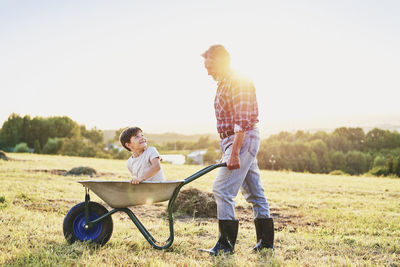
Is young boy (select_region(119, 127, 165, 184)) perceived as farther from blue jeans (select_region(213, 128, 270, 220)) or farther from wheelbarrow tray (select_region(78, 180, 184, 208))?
blue jeans (select_region(213, 128, 270, 220))

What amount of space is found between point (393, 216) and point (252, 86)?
3.89 m

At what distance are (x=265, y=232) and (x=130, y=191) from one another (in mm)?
1213

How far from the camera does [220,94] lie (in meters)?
2.80

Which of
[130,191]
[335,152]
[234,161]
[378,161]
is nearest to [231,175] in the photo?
[234,161]

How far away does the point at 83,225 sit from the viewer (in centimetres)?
296

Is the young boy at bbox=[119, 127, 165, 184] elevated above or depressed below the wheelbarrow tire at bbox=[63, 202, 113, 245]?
above

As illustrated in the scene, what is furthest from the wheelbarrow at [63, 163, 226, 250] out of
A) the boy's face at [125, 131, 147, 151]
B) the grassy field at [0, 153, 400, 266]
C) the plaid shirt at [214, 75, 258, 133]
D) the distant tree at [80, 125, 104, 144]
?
the distant tree at [80, 125, 104, 144]

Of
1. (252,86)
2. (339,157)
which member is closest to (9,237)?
(252,86)

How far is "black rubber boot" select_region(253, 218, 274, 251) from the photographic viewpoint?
300 centimetres

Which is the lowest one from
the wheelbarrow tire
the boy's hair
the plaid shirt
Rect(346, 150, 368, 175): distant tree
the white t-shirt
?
Rect(346, 150, 368, 175): distant tree

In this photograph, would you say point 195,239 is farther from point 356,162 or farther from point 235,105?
point 356,162

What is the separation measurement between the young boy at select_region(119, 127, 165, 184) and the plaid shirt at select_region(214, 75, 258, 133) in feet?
2.00

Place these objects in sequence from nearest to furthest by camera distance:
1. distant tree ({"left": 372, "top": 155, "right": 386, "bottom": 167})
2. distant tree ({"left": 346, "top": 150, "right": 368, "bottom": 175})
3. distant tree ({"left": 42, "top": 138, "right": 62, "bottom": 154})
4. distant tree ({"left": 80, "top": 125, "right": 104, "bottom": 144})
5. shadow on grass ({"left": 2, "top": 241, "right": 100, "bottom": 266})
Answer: shadow on grass ({"left": 2, "top": 241, "right": 100, "bottom": 266}), distant tree ({"left": 372, "top": 155, "right": 386, "bottom": 167}), distant tree ({"left": 346, "top": 150, "right": 368, "bottom": 175}), distant tree ({"left": 42, "top": 138, "right": 62, "bottom": 154}), distant tree ({"left": 80, "top": 125, "right": 104, "bottom": 144})

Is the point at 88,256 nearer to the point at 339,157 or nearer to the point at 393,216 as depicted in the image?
the point at 393,216
